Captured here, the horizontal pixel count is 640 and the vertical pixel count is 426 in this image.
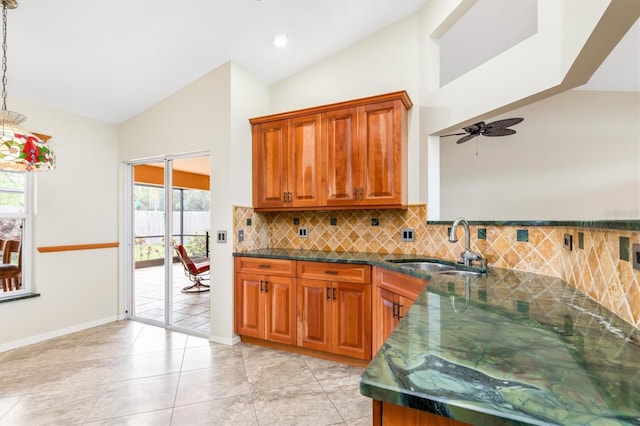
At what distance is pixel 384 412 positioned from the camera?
2.19 ft

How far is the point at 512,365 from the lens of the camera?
2.24 feet

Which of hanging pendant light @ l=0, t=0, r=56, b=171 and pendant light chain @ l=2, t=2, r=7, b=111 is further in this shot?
pendant light chain @ l=2, t=2, r=7, b=111

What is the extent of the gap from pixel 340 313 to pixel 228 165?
5.84 ft

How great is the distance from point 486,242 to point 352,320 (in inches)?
48.5

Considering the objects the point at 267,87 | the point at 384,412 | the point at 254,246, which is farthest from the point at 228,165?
the point at 384,412

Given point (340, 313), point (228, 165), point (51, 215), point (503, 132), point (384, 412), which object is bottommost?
point (340, 313)

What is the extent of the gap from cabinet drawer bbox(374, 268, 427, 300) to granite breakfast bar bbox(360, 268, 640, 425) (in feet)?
2.41

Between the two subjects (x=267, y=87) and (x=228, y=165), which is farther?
(x=267, y=87)

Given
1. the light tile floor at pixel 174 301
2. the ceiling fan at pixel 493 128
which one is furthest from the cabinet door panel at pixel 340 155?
the light tile floor at pixel 174 301

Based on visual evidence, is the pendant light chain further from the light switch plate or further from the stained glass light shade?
the light switch plate

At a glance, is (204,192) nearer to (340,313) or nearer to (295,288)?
(295,288)

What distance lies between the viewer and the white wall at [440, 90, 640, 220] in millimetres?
3512

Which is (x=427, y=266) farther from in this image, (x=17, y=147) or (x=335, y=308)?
(x=17, y=147)

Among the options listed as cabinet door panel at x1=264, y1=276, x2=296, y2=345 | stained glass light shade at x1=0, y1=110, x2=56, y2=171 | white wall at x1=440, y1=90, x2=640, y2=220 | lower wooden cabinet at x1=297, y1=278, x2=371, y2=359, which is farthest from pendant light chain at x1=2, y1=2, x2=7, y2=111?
white wall at x1=440, y1=90, x2=640, y2=220
